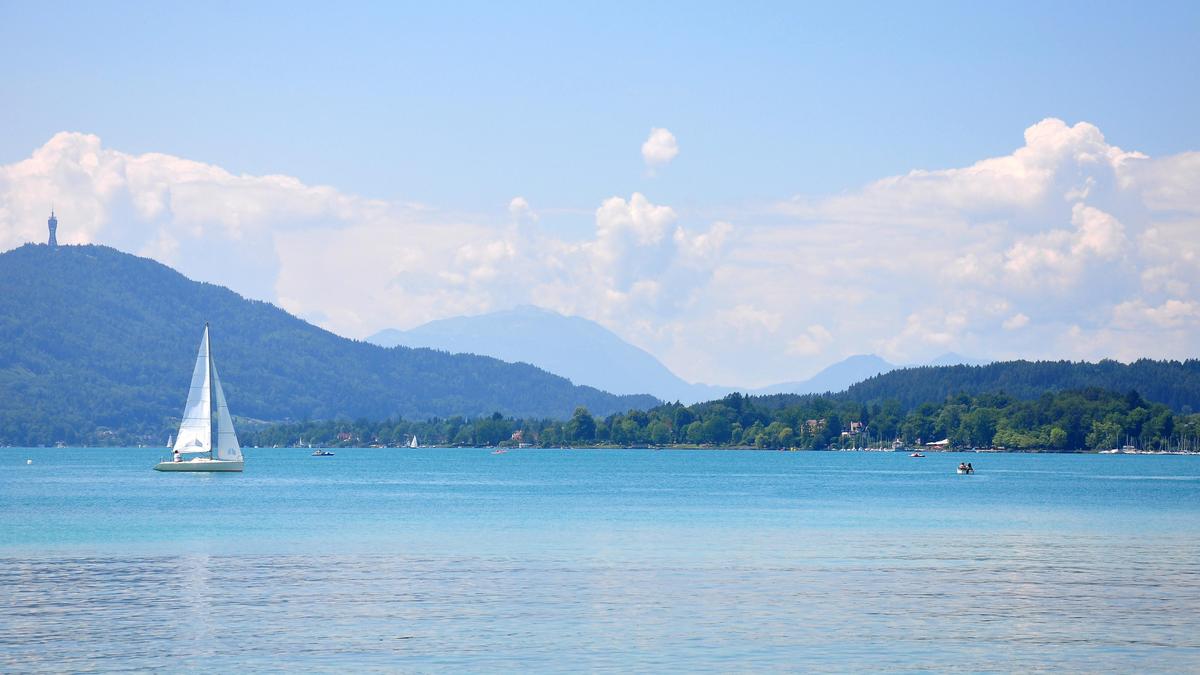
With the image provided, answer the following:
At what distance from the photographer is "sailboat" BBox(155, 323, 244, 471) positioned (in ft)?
491

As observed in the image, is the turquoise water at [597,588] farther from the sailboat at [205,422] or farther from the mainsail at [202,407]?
the sailboat at [205,422]

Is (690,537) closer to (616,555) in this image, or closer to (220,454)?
(616,555)

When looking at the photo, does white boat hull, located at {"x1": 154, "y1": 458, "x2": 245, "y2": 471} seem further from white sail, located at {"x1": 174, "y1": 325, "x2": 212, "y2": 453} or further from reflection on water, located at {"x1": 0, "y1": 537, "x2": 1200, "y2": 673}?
reflection on water, located at {"x1": 0, "y1": 537, "x2": 1200, "y2": 673}

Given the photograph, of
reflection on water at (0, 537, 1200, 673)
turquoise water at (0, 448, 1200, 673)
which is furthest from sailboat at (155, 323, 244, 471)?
reflection on water at (0, 537, 1200, 673)

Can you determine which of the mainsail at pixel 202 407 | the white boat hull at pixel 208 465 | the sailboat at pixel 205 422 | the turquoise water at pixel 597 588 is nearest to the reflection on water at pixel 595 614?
the turquoise water at pixel 597 588

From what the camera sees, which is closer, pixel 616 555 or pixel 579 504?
pixel 616 555

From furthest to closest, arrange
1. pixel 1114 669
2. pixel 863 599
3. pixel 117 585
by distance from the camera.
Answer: pixel 117 585 → pixel 863 599 → pixel 1114 669

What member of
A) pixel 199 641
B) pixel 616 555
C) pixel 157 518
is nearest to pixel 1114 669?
pixel 199 641

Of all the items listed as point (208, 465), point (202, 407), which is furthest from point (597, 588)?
point (208, 465)

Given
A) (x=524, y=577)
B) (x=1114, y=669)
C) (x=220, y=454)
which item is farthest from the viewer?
(x=220, y=454)

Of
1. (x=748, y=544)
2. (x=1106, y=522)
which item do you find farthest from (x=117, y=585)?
(x=1106, y=522)

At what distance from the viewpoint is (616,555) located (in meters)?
70.3

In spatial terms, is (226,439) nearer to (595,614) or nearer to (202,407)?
(202,407)

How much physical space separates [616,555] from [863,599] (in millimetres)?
20169
